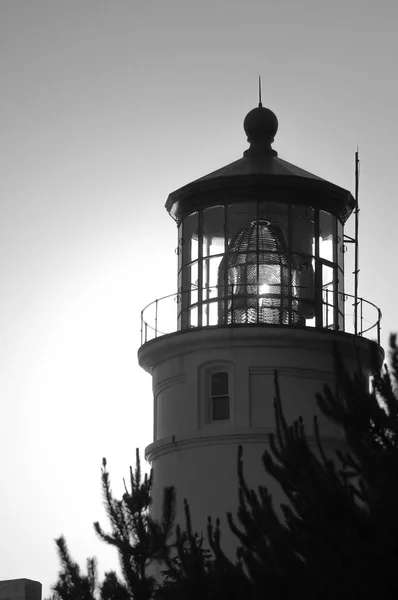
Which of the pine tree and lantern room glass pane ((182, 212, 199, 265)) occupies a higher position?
lantern room glass pane ((182, 212, 199, 265))

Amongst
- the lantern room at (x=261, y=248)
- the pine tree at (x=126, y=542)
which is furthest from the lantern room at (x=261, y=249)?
the pine tree at (x=126, y=542)

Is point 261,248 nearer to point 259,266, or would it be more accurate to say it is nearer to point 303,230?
point 259,266

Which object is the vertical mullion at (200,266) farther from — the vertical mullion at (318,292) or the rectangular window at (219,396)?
the vertical mullion at (318,292)

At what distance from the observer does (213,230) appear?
20.3m

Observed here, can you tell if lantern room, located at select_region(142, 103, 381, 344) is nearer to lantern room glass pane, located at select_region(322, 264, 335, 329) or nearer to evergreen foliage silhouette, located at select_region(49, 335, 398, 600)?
lantern room glass pane, located at select_region(322, 264, 335, 329)

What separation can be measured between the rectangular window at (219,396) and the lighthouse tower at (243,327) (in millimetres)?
15

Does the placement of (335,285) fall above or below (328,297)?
above

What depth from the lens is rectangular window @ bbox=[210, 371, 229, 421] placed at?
19578 mm

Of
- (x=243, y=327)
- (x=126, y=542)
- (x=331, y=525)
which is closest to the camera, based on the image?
(x=331, y=525)

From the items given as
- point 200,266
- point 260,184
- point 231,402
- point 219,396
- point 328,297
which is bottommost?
point 231,402

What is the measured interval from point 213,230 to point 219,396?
2.57m

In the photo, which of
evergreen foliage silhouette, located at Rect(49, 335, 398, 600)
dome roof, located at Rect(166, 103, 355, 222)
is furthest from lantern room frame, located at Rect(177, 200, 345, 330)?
evergreen foliage silhouette, located at Rect(49, 335, 398, 600)

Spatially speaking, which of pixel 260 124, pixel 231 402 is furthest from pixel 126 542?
pixel 260 124

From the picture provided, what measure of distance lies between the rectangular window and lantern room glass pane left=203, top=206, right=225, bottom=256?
1.88 metres
